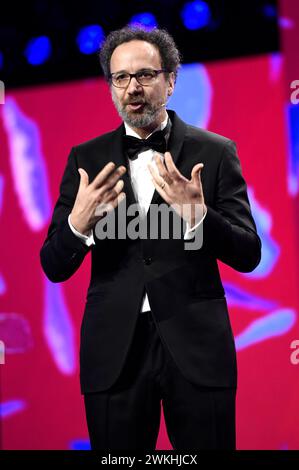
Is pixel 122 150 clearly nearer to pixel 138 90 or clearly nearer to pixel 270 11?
pixel 138 90

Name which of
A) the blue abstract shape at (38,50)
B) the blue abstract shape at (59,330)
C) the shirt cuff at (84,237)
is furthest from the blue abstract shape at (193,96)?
the shirt cuff at (84,237)

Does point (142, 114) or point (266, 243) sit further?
point (266, 243)

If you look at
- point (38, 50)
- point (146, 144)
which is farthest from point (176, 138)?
point (38, 50)

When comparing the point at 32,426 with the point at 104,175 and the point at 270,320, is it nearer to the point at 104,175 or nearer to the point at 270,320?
the point at 270,320

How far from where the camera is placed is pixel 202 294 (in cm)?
191

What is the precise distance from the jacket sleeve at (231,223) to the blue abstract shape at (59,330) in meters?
1.74

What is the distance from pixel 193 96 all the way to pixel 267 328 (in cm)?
114

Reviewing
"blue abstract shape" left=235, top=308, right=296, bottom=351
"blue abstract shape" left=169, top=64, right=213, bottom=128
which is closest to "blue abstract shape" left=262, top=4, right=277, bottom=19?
"blue abstract shape" left=169, top=64, right=213, bottom=128

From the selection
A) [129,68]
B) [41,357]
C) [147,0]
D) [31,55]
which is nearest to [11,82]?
[31,55]

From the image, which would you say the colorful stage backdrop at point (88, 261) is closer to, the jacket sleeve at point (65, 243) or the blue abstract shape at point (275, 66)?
the blue abstract shape at point (275, 66)

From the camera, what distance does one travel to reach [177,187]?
173 cm

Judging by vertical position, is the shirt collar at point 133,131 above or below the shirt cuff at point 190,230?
above

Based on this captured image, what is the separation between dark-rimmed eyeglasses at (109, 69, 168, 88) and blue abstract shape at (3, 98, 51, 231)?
1624mm

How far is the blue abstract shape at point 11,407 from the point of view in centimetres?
363
